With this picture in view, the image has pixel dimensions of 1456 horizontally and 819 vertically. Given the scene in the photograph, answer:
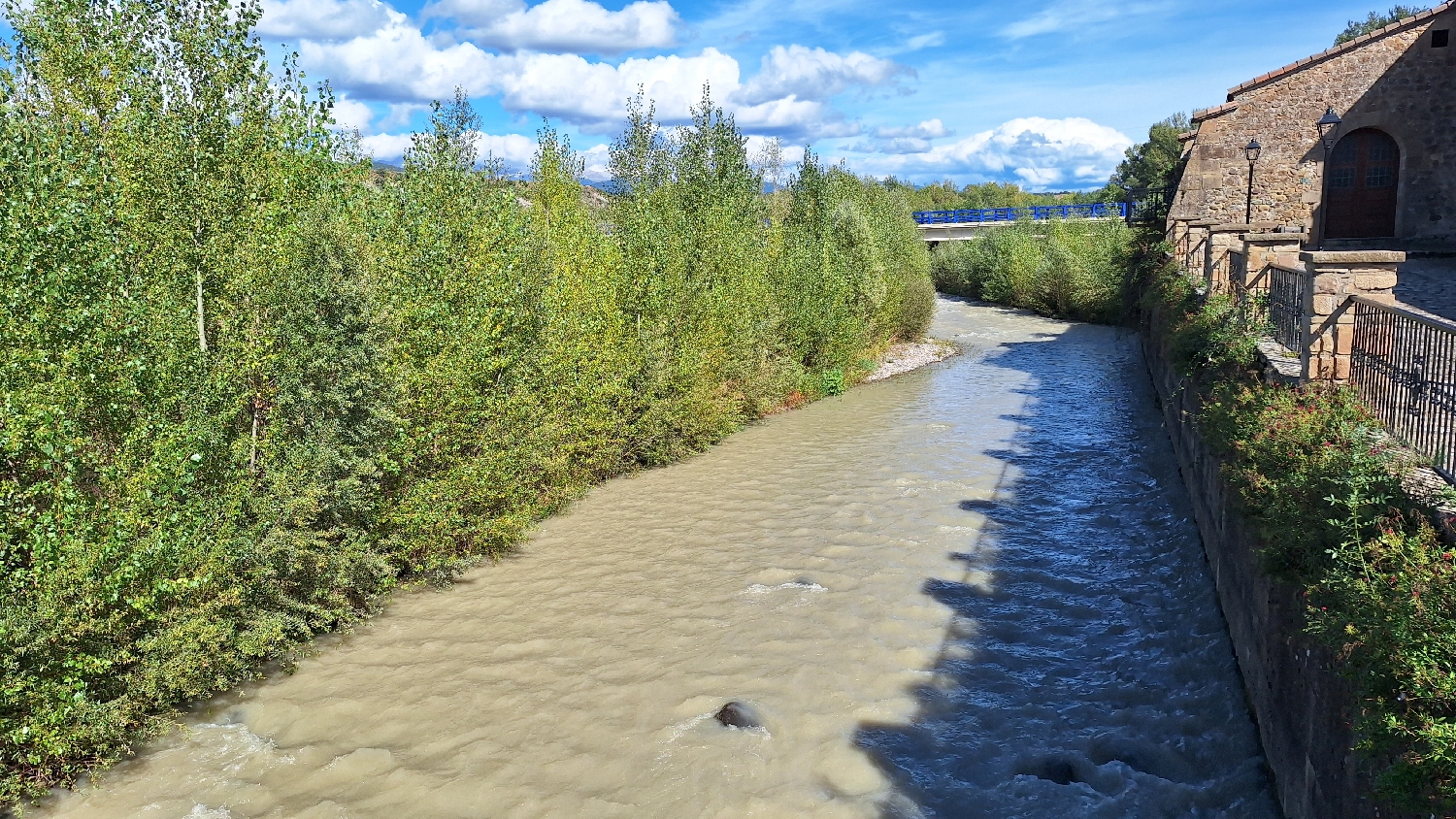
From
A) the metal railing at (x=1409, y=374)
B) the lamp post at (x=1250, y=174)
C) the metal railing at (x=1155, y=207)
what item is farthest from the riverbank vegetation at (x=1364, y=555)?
the metal railing at (x=1155, y=207)

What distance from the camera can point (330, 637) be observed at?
11047 mm

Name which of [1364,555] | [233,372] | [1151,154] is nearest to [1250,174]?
[1364,555]

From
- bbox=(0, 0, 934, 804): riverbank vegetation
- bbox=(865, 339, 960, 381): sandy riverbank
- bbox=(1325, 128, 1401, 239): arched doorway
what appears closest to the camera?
bbox=(0, 0, 934, 804): riverbank vegetation

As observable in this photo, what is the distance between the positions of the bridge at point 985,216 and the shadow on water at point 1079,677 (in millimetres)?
40813

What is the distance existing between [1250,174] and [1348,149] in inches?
123

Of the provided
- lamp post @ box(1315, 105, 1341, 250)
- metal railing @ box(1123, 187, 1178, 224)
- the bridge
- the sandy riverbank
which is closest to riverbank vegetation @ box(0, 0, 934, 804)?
the sandy riverbank

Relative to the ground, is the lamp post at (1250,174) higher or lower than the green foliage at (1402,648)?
higher

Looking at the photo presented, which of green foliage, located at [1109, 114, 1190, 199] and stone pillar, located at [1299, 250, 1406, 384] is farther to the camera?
green foliage, located at [1109, 114, 1190, 199]

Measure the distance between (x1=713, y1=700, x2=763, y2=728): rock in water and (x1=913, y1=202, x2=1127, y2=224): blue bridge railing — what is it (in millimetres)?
43791

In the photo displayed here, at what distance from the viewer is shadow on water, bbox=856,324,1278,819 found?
7598mm

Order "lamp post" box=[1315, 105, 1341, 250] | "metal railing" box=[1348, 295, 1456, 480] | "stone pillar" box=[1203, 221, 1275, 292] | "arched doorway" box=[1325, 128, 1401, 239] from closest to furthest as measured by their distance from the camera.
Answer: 1. "metal railing" box=[1348, 295, 1456, 480]
2. "stone pillar" box=[1203, 221, 1275, 292]
3. "arched doorway" box=[1325, 128, 1401, 239]
4. "lamp post" box=[1315, 105, 1341, 250]

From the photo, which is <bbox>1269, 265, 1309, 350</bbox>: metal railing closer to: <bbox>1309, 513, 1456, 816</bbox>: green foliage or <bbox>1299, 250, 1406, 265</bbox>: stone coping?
<bbox>1299, 250, 1406, 265</bbox>: stone coping

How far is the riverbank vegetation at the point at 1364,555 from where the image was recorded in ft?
13.5

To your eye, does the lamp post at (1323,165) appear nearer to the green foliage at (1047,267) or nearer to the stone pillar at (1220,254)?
the green foliage at (1047,267)
